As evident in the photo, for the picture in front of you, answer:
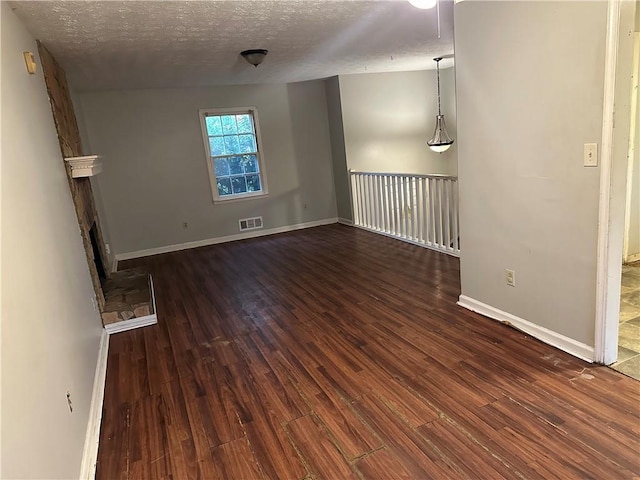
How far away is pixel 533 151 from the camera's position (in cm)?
244

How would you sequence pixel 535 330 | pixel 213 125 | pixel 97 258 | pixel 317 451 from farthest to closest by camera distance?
pixel 213 125, pixel 97 258, pixel 535 330, pixel 317 451

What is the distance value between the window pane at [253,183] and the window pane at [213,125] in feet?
2.75

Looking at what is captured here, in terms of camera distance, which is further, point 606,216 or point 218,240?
point 218,240

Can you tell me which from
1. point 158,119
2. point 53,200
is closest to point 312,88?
point 158,119

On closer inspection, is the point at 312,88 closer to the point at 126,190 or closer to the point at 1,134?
the point at 126,190

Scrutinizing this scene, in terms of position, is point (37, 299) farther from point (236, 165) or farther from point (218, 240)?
point (236, 165)

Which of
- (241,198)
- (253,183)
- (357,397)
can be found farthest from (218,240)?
(357,397)

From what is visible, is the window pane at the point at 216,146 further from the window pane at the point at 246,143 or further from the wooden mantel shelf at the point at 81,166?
the wooden mantel shelf at the point at 81,166

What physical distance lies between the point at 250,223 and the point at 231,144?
4.24 ft

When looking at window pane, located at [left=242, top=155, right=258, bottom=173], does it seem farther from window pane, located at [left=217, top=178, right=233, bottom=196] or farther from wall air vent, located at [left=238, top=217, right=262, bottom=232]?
wall air vent, located at [left=238, top=217, right=262, bottom=232]

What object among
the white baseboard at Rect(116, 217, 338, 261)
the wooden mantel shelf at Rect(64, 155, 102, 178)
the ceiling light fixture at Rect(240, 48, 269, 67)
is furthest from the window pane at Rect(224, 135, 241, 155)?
the wooden mantel shelf at Rect(64, 155, 102, 178)

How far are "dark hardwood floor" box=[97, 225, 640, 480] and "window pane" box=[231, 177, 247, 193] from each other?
3.16 m

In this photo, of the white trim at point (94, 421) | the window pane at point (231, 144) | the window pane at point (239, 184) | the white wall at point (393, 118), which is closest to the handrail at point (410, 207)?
the white wall at point (393, 118)

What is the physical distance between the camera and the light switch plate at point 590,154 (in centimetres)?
210
